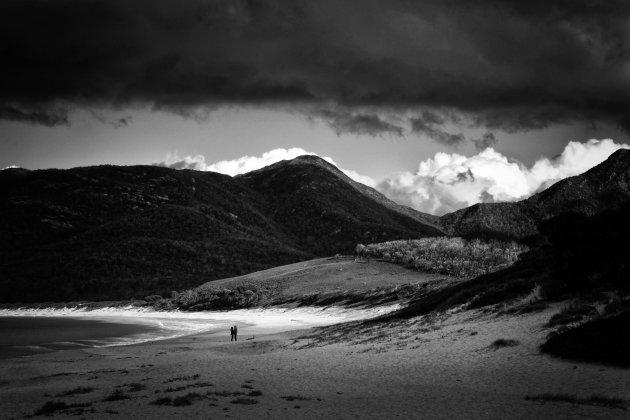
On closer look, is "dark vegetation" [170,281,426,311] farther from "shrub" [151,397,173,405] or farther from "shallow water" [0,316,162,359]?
"shrub" [151,397,173,405]

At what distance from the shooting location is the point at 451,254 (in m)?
117

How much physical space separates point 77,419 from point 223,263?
16725 centimetres

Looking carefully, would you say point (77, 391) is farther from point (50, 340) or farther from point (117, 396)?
point (50, 340)

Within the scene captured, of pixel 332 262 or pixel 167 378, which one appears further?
pixel 332 262

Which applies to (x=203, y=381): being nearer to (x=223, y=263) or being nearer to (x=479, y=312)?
(x=479, y=312)

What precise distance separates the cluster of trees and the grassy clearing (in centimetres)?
8274

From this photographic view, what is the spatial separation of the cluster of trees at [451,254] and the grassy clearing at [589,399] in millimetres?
82743

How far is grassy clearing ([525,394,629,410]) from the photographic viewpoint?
16156 mm

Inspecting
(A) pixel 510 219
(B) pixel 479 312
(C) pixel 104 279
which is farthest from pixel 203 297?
(A) pixel 510 219

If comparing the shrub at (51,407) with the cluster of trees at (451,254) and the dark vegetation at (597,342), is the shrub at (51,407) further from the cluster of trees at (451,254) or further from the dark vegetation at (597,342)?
the cluster of trees at (451,254)

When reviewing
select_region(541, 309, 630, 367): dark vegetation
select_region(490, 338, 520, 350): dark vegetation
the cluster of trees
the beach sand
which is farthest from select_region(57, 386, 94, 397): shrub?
the cluster of trees

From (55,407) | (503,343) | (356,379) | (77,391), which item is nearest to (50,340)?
(77,391)

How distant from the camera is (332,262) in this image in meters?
130

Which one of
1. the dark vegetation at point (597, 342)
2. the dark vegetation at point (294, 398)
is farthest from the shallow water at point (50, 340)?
the dark vegetation at point (597, 342)
